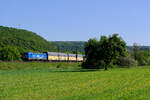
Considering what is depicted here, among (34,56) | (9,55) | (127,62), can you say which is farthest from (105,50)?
(9,55)

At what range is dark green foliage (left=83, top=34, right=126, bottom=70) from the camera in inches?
2483

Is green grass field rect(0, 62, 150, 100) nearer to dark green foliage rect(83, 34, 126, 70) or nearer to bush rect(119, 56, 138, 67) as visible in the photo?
dark green foliage rect(83, 34, 126, 70)

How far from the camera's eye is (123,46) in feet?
212

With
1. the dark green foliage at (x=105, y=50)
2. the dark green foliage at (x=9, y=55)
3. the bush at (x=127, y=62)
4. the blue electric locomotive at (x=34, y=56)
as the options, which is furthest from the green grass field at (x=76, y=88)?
the dark green foliage at (x=9, y=55)

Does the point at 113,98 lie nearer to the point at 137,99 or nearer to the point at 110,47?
the point at 137,99

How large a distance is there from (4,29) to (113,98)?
191 metres

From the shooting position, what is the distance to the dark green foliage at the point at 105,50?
63.1 m

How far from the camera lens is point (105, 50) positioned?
2488 inches

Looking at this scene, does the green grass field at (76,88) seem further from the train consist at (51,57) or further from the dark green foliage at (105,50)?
the train consist at (51,57)

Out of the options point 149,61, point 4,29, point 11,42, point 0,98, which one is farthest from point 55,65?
point 4,29

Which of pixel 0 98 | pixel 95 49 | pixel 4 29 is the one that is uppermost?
pixel 4 29

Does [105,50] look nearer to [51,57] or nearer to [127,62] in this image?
[127,62]

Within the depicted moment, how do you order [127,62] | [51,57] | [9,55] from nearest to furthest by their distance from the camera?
[127,62] < [51,57] < [9,55]

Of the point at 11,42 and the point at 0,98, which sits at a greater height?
the point at 11,42
